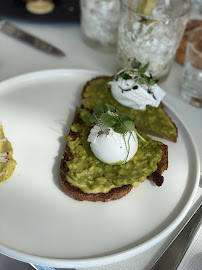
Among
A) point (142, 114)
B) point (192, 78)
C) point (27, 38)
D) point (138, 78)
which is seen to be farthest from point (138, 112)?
point (27, 38)

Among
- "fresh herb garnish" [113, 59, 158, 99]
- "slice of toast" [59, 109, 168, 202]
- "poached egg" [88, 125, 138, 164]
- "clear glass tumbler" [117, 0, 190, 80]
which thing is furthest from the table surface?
"poached egg" [88, 125, 138, 164]

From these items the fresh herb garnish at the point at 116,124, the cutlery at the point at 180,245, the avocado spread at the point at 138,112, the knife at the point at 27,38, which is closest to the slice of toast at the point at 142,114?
the avocado spread at the point at 138,112

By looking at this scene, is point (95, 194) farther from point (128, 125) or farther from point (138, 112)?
point (138, 112)

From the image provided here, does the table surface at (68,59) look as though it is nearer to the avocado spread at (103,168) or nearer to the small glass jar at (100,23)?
the small glass jar at (100,23)

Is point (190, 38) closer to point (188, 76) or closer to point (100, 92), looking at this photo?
point (188, 76)

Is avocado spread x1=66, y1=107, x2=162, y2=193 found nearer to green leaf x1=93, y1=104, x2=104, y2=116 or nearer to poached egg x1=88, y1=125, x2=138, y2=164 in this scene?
poached egg x1=88, y1=125, x2=138, y2=164
